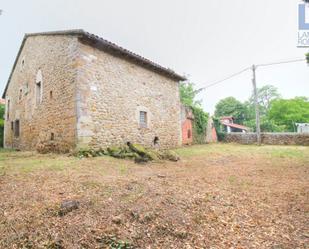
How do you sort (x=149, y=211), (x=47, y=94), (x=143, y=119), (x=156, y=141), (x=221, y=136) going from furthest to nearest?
(x=221, y=136), (x=156, y=141), (x=143, y=119), (x=47, y=94), (x=149, y=211)

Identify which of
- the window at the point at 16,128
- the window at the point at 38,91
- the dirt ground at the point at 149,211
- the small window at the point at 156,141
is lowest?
the dirt ground at the point at 149,211

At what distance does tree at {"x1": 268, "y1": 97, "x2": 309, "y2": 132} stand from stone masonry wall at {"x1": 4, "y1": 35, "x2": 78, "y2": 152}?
122ft

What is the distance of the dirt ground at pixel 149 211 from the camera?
2.72m

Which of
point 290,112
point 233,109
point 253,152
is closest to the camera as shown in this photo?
point 253,152

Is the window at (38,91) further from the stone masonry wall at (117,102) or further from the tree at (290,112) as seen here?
the tree at (290,112)

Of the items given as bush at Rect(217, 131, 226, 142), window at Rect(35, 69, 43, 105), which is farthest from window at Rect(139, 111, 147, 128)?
bush at Rect(217, 131, 226, 142)

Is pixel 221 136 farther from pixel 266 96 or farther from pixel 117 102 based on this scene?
pixel 266 96

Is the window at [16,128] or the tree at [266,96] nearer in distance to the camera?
the window at [16,128]

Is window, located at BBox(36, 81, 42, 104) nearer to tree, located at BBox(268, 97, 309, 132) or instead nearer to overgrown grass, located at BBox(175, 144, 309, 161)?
overgrown grass, located at BBox(175, 144, 309, 161)

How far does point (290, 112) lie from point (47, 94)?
38281 mm

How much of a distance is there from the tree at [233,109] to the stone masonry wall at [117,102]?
33.9m

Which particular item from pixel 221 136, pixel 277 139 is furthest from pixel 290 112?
pixel 277 139

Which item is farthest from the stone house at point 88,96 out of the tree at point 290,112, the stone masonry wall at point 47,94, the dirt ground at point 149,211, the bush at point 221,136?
the tree at point 290,112

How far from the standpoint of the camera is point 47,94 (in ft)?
32.8
